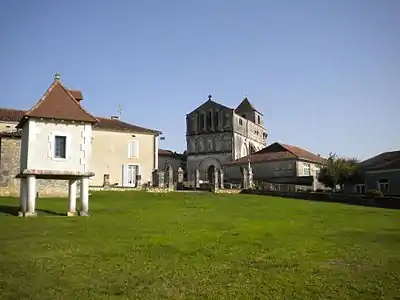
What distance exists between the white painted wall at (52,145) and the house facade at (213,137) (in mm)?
52770

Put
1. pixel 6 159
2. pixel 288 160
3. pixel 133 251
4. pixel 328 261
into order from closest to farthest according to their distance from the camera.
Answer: pixel 328 261 → pixel 133 251 → pixel 6 159 → pixel 288 160

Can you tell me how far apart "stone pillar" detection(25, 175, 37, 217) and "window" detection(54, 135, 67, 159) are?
5.30 ft

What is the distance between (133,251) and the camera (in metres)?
12.9

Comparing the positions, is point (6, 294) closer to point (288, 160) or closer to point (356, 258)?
point (356, 258)

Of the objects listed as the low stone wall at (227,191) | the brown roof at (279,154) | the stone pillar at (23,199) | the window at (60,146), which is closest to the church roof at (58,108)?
the window at (60,146)

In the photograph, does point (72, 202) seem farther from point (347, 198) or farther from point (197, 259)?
point (347, 198)

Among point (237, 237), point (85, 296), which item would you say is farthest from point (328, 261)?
point (85, 296)

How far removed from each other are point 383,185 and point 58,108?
110ft

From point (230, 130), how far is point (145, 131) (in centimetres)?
3394

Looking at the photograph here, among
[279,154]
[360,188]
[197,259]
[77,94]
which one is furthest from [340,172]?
[197,259]

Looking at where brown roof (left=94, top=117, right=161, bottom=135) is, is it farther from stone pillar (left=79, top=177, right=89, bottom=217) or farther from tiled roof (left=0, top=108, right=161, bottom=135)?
stone pillar (left=79, top=177, right=89, bottom=217)

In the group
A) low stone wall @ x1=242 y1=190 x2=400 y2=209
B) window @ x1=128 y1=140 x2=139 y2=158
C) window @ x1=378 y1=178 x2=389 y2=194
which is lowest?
low stone wall @ x1=242 y1=190 x2=400 y2=209

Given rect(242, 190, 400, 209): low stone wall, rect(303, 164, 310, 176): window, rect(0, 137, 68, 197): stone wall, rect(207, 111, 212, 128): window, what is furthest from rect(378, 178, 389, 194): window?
rect(207, 111, 212, 128): window

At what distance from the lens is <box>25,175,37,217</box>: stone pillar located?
21.7 meters
